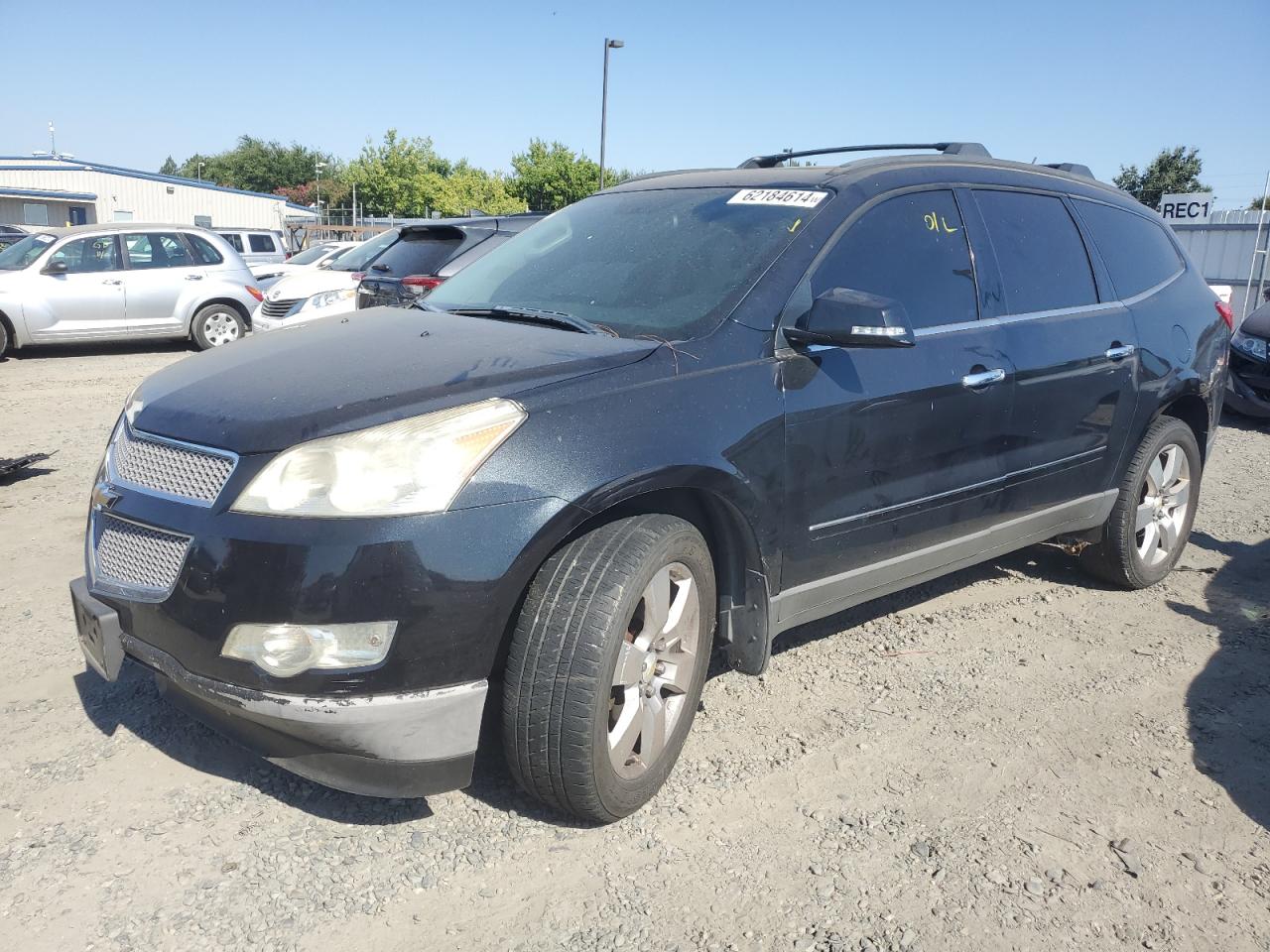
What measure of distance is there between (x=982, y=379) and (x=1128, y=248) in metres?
1.61

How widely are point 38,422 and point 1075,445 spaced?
754 cm

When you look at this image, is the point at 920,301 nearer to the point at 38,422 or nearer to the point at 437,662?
the point at 437,662

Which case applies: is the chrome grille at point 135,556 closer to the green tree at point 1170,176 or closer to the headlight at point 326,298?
the headlight at point 326,298

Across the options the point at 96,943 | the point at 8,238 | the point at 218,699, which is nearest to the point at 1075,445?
the point at 218,699

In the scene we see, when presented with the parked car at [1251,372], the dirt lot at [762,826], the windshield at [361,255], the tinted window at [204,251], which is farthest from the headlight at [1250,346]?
the tinted window at [204,251]

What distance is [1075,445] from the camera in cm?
425

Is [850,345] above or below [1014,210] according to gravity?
below

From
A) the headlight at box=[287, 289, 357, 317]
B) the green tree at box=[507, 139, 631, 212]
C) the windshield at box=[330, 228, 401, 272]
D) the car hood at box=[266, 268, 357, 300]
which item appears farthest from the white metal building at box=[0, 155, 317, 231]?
the headlight at box=[287, 289, 357, 317]

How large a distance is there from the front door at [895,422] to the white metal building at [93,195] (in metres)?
46.8

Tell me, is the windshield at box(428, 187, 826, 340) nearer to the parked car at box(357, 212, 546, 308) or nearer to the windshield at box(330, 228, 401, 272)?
the parked car at box(357, 212, 546, 308)

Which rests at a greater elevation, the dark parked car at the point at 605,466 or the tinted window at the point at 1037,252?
the tinted window at the point at 1037,252

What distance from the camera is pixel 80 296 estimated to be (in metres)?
12.2

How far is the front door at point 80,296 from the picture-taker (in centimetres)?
1194

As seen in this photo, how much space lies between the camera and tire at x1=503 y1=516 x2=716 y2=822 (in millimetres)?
2561
